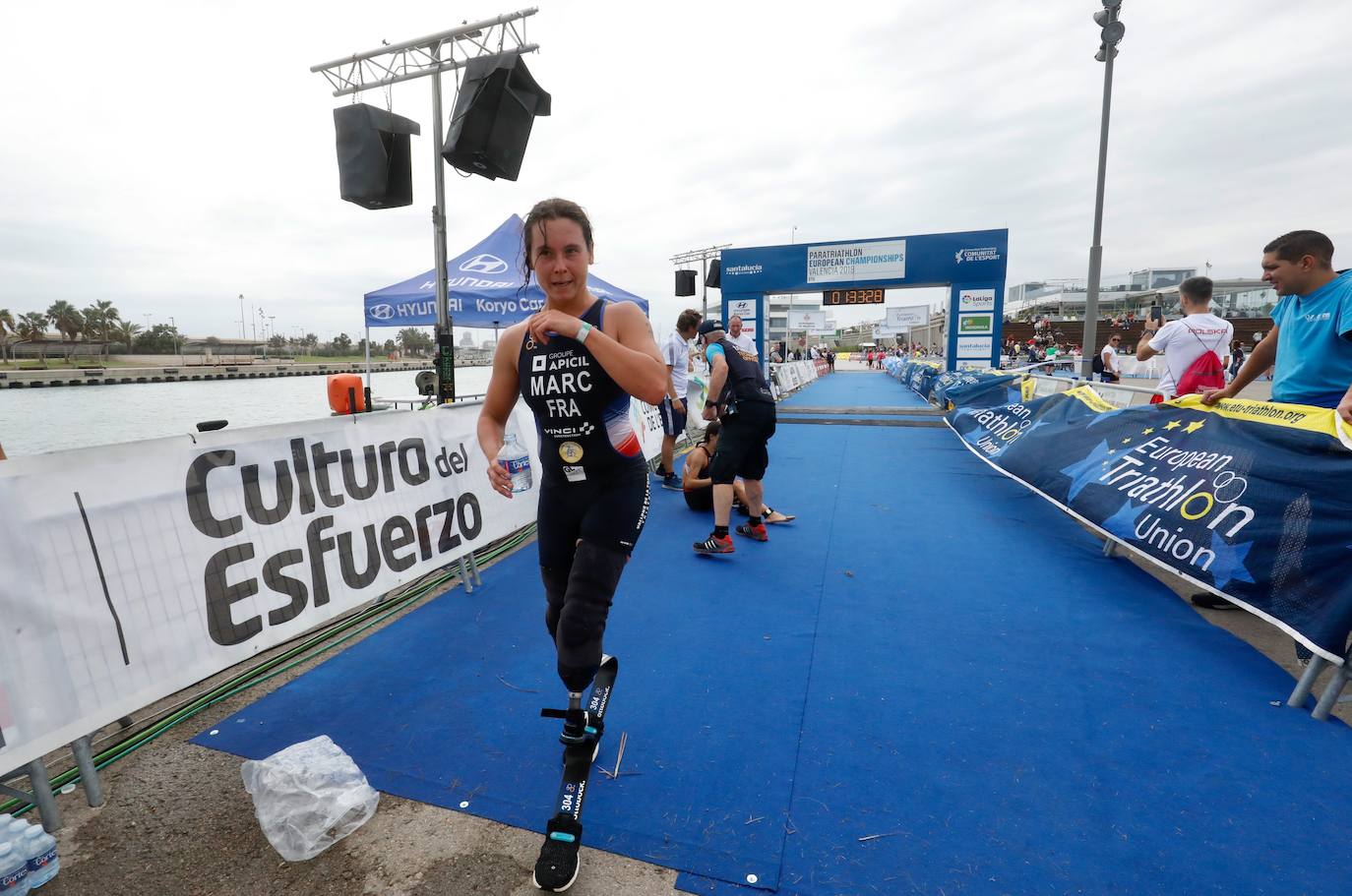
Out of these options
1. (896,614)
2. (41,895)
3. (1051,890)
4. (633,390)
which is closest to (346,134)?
(633,390)

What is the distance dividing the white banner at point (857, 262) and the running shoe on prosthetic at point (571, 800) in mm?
15698

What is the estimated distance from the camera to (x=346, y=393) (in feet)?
15.7

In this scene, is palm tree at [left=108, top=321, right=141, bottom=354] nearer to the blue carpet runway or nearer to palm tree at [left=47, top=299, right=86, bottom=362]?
palm tree at [left=47, top=299, right=86, bottom=362]

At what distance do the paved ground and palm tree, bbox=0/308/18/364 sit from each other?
172ft

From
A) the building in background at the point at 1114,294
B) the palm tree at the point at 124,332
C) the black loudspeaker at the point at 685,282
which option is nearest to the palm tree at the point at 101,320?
the palm tree at the point at 124,332

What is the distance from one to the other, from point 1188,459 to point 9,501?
5.96 m

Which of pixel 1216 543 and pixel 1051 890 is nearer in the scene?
pixel 1051 890

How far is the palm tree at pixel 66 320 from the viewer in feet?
173

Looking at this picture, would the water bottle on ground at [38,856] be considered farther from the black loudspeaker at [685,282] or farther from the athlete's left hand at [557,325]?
the black loudspeaker at [685,282]

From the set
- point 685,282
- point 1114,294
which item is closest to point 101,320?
point 685,282

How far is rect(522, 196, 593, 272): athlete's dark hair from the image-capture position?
207 centimetres

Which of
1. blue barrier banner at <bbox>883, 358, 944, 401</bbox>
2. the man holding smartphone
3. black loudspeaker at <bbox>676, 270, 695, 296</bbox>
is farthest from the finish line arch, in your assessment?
the man holding smartphone

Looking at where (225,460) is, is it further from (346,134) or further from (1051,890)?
(346,134)

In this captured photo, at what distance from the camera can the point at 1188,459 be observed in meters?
3.85
